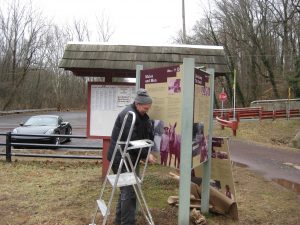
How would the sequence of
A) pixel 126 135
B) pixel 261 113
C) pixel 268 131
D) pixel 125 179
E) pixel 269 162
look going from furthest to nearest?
pixel 261 113 → pixel 268 131 → pixel 269 162 → pixel 126 135 → pixel 125 179

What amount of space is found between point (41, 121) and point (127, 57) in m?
10.3

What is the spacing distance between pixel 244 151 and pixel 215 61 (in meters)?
9.01

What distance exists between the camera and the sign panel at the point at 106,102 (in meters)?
9.23

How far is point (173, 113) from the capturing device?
5.96m

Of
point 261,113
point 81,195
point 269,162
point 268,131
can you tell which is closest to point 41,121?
point 269,162

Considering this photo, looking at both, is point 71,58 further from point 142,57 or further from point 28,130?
point 28,130

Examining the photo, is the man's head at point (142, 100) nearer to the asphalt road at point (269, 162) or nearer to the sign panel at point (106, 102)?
the sign panel at point (106, 102)

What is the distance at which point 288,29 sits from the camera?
148 feet

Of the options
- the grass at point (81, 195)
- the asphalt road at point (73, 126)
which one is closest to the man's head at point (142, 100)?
the grass at point (81, 195)

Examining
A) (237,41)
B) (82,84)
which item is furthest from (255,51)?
(82,84)

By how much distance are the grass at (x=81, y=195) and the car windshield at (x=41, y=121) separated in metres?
5.96

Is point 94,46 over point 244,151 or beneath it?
over

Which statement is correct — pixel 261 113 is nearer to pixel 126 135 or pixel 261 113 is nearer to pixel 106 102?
pixel 106 102

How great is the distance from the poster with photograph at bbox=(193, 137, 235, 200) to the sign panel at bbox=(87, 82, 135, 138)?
2.94m
